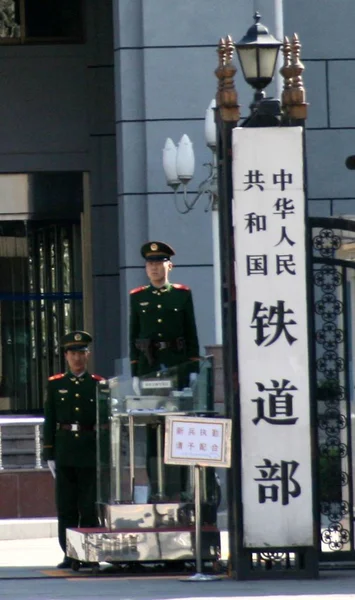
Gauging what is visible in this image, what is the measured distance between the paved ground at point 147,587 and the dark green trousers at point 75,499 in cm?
39

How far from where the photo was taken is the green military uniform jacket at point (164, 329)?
41.2 feet

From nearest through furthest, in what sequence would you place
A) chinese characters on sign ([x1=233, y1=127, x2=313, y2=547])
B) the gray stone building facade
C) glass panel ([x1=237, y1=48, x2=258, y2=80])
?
chinese characters on sign ([x1=233, y1=127, x2=313, y2=547])
glass panel ([x1=237, y1=48, x2=258, y2=80])
the gray stone building facade

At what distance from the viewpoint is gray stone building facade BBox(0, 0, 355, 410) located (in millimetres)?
17812

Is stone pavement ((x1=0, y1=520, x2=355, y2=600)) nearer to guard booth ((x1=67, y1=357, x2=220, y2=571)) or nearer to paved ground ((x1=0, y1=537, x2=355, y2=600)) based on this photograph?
paved ground ((x1=0, y1=537, x2=355, y2=600))

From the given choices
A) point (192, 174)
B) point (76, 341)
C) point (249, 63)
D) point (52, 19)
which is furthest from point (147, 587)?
point (52, 19)

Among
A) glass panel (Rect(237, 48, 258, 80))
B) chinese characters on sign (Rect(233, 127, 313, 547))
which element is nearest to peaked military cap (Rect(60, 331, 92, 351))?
chinese characters on sign (Rect(233, 127, 313, 547))

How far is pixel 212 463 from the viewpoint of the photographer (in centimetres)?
1148

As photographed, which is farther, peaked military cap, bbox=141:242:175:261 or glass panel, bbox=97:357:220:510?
peaked military cap, bbox=141:242:175:261

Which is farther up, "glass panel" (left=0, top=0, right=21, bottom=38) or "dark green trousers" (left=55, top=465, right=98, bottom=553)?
"glass panel" (left=0, top=0, right=21, bottom=38)

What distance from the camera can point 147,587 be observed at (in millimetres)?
11320

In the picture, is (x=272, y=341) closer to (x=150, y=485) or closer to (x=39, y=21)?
(x=150, y=485)

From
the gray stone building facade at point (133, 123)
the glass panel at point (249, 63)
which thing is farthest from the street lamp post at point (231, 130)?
the gray stone building facade at point (133, 123)

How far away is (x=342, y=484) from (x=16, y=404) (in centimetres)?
962

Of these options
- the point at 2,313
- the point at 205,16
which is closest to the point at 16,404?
the point at 2,313
